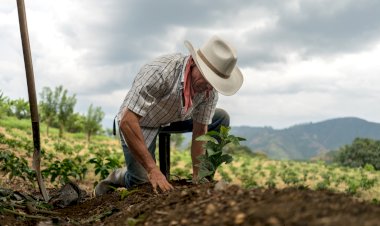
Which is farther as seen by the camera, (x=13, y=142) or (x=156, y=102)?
(x=13, y=142)

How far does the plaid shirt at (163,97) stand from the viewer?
3979 millimetres

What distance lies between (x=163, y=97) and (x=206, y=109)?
1.90 feet

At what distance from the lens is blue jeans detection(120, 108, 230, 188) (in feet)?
16.2

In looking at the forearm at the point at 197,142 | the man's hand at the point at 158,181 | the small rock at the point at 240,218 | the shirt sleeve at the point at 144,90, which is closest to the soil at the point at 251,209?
the small rock at the point at 240,218

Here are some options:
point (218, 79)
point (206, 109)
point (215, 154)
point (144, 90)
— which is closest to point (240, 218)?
point (215, 154)

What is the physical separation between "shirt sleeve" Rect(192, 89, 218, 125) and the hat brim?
1.83 ft

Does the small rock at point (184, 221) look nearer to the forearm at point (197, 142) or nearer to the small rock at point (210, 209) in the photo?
the small rock at point (210, 209)

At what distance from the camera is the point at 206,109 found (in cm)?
467

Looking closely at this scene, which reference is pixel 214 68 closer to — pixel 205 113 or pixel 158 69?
pixel 158 69

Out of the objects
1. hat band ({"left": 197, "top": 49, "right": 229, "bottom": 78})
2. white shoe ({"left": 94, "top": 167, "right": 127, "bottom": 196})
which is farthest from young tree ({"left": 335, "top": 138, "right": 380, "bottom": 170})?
hat band ({"left": 197, "top": 49, "right": 229, "bottom": 78})

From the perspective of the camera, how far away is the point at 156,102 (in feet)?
14.1

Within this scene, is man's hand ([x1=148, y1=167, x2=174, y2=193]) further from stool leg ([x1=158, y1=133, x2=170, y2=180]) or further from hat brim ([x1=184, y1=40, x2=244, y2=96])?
stool leg ([x1=158, y1=133, x2=170, y2=180])

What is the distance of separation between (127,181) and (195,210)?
2.89 meters

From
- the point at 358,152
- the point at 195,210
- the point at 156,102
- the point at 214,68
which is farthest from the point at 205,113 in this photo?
the point at 358,152
